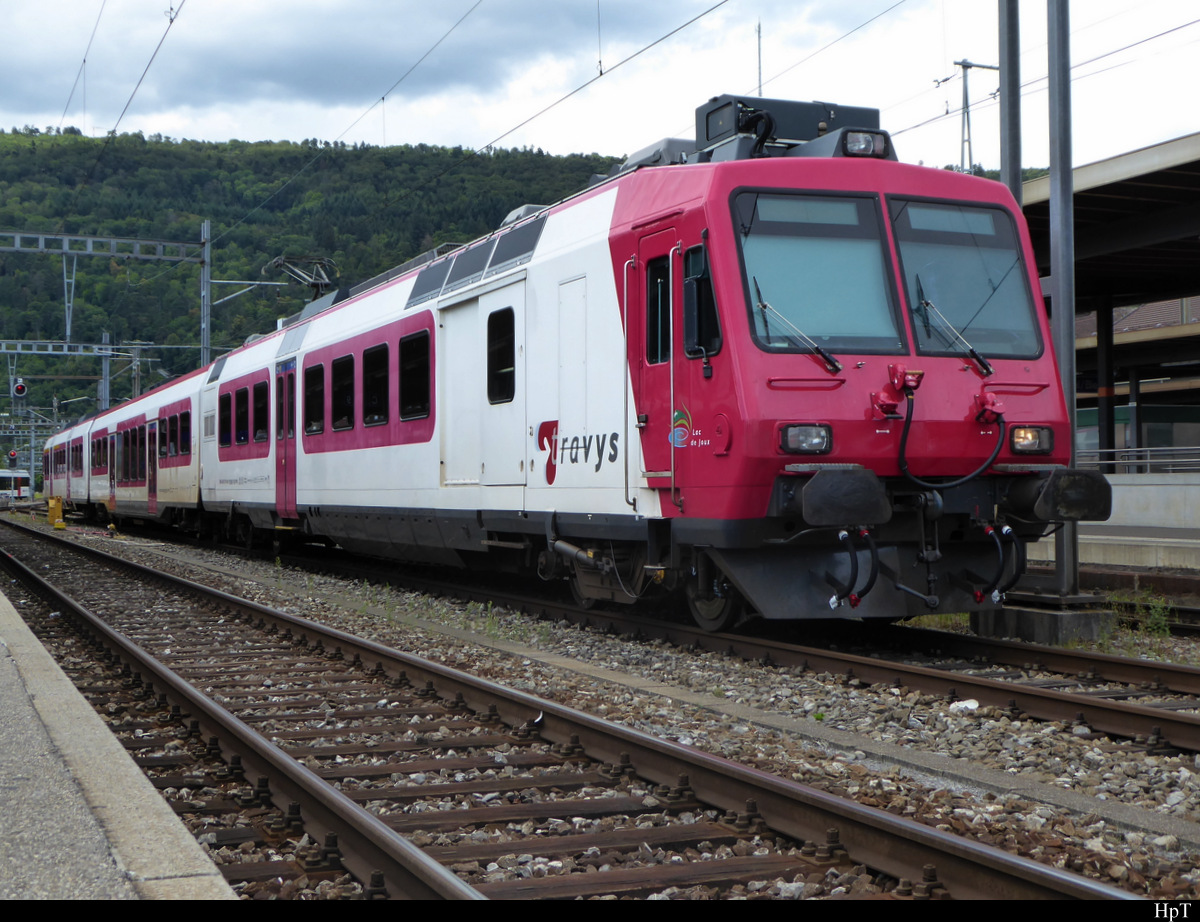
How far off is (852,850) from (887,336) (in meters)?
4.83

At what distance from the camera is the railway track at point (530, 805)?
387 centimetres

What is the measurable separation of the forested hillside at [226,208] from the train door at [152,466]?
9.08 meters

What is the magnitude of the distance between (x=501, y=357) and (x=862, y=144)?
3824 mm

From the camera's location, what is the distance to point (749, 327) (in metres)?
8.01

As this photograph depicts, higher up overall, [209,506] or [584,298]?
[584,298]

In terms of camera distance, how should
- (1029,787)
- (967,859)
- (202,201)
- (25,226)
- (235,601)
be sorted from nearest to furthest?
1. (967,859)
2. (1029,787)
3. (235,601)
4. (25,226)
5. (202,201)

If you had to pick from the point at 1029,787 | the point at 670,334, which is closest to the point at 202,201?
the point at 670,334

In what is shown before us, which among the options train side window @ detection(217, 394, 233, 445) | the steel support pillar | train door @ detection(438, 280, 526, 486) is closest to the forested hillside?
train side window @ detection(217, 394, 233, 445)

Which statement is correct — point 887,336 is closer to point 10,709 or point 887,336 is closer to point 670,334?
point 670,334

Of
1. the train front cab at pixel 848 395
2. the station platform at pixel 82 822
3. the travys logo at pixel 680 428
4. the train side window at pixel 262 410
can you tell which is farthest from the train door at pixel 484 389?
the train side window at pixel 262 410

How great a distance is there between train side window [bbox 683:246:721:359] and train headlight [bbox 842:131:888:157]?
1.51 m

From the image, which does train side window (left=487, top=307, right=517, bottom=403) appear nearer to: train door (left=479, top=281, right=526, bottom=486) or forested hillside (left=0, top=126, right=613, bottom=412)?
train door (left=479, top=281, right=526, bottom=486)

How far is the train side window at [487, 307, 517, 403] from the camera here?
36.0ft

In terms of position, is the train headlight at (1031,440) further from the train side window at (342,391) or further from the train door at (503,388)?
the train side window at (342,391)
